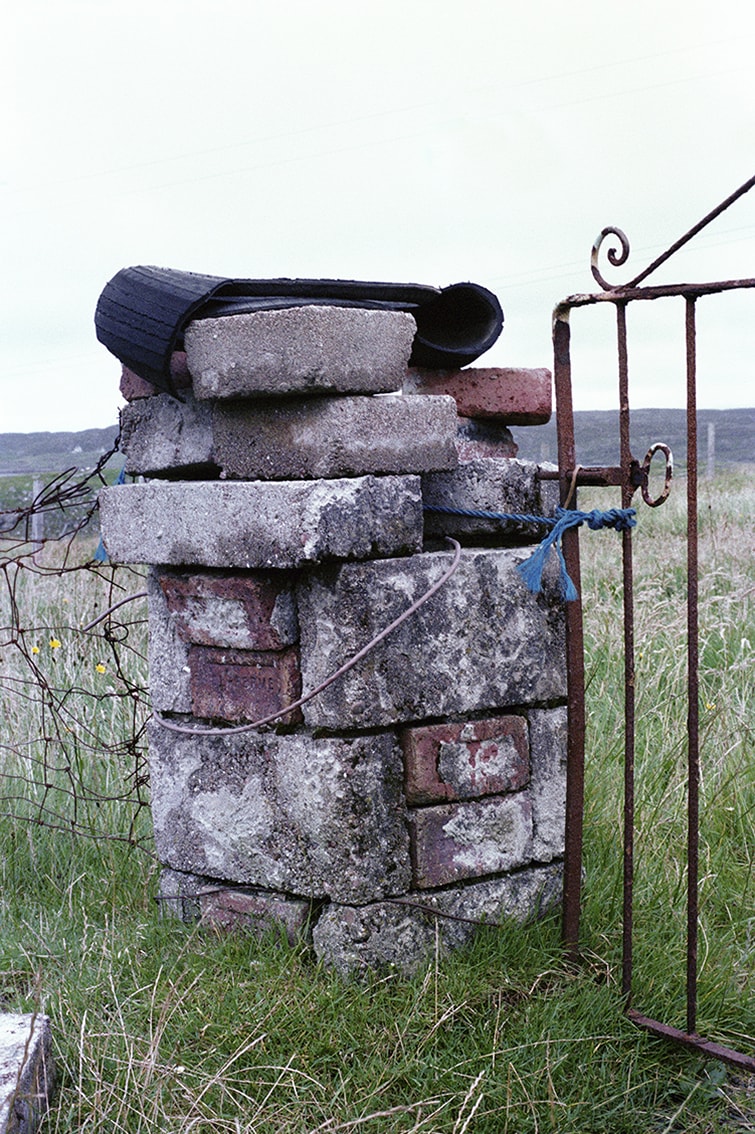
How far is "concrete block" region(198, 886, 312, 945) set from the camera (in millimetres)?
2568

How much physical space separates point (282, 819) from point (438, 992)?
1.69 feet

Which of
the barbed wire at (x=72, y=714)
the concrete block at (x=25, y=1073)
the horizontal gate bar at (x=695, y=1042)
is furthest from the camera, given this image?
the barbed wire at (x=72, y=714)

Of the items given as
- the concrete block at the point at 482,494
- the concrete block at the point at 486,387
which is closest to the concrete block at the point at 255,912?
the concrete block at the point at 482,494

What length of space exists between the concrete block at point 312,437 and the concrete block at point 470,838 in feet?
2.66

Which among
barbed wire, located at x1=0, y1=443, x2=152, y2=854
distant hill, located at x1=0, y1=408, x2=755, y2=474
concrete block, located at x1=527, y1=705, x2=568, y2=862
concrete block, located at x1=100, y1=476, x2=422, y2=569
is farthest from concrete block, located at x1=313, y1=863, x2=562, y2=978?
distant hill, located at x1=0, y1=408, x2=755, y2=474

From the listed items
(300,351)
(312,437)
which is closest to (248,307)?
(300,351)

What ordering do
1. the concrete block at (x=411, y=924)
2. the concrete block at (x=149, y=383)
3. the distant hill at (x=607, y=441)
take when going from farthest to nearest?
the distant hill at (x=607, y=441), the concrete block at (x=149, y=383), the concrete block at (x=411, y=924)

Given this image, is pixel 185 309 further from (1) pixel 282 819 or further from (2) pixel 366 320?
(1) pixel 282 819

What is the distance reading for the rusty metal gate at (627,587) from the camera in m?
2.28

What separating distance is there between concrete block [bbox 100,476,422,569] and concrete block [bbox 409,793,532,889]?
2.07 ft

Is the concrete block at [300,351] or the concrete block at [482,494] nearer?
the concrete block at [300,351]

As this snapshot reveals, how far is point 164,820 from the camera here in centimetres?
283

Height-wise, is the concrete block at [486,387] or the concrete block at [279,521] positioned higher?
the concrete block at [486,387]

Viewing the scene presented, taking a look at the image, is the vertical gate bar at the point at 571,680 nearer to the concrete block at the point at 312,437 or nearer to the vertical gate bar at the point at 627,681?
the vertical gate bar at the point at 627,681
